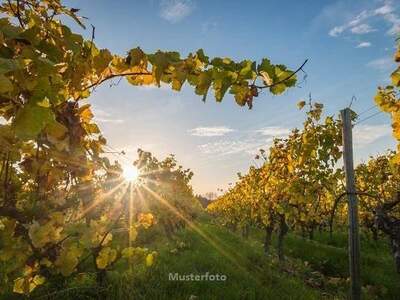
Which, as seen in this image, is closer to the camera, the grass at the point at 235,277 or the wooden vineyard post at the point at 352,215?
the wooden vineyard post at the point at 352,215

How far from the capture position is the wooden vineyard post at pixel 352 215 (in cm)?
513

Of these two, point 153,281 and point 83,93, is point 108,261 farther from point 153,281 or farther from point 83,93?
point 153,281

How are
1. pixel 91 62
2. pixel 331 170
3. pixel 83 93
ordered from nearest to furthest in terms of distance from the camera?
1. pixel 91 62
2. pixel 83 93
3. pixel 331 170

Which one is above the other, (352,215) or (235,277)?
(352,215)

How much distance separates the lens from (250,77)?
165 cm

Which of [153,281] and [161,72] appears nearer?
[161,72]

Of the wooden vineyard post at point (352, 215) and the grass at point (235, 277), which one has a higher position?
the wooden vineyard post at point (352, 215)

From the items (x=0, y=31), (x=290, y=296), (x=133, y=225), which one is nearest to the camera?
(x=0, y=31)

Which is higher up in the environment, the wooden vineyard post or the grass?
the wooden vineyard post

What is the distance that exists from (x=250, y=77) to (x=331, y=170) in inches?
357

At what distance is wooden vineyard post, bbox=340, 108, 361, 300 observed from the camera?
513 cm

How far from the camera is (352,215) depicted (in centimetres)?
519

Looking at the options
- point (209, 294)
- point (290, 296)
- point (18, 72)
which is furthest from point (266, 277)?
point (18, 72)

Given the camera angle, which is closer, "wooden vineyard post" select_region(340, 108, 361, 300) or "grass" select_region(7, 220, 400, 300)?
"wooden vineyard post" select_region(340, 108, 361, 300)
